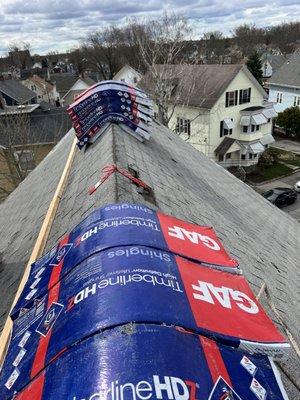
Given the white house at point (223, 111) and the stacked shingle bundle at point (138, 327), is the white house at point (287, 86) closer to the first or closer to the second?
the white house at point (223, 111)

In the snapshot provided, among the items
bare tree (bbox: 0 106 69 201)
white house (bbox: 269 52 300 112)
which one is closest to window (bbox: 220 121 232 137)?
white house (bbox: 269 52 300 112)

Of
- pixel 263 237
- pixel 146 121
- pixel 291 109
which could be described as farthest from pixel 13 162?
pixel 291 109

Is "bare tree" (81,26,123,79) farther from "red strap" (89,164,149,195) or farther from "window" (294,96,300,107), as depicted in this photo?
"red strap" (89,164,149,195)

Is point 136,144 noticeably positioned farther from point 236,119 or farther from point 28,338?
point 236,119

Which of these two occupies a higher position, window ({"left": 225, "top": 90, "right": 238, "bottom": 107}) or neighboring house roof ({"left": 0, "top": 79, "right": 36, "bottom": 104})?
window ({"left": 225, "top": 90, "right": 238, "bottom": 107})

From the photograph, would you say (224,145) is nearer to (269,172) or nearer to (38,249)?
(269,172)

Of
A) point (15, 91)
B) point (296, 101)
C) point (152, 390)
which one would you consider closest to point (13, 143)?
point (152, 390)
